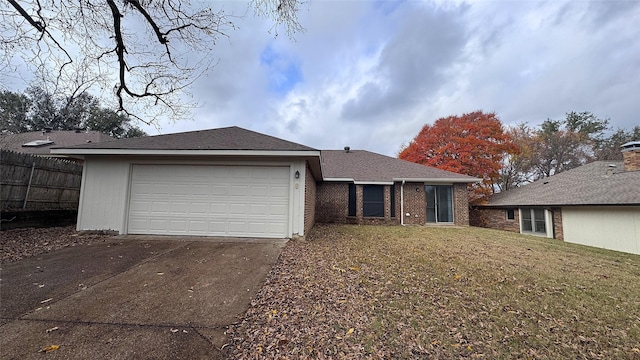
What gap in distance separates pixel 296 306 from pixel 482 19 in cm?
1124

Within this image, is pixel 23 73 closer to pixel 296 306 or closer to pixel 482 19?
pixel 296 306

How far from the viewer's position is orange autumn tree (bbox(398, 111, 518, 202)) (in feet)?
53.0

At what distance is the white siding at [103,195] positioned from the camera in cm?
707

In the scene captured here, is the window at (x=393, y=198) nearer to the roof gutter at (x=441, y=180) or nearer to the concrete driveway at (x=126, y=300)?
the roof gutter at (x=441, y=180)

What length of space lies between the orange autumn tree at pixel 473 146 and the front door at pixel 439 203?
369 centimetres

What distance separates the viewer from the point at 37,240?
609 centimetres

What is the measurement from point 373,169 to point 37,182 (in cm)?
1354

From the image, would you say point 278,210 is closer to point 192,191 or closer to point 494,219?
point 192,191

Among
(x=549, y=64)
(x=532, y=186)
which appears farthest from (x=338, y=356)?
(x=532, y=186)

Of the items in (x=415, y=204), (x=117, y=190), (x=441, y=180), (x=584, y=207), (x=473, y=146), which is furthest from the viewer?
(x=473, y=146)

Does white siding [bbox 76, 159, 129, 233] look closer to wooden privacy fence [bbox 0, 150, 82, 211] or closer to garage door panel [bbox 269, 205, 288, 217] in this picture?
wooden privacy fence [bbox 0, 150, 82, 211]

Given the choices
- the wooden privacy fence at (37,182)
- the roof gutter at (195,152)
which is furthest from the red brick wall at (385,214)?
the wooden privacy fence at (37,182)

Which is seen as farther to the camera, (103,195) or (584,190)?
(584,190)

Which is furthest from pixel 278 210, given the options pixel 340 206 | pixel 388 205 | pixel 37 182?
pixel 388 205
